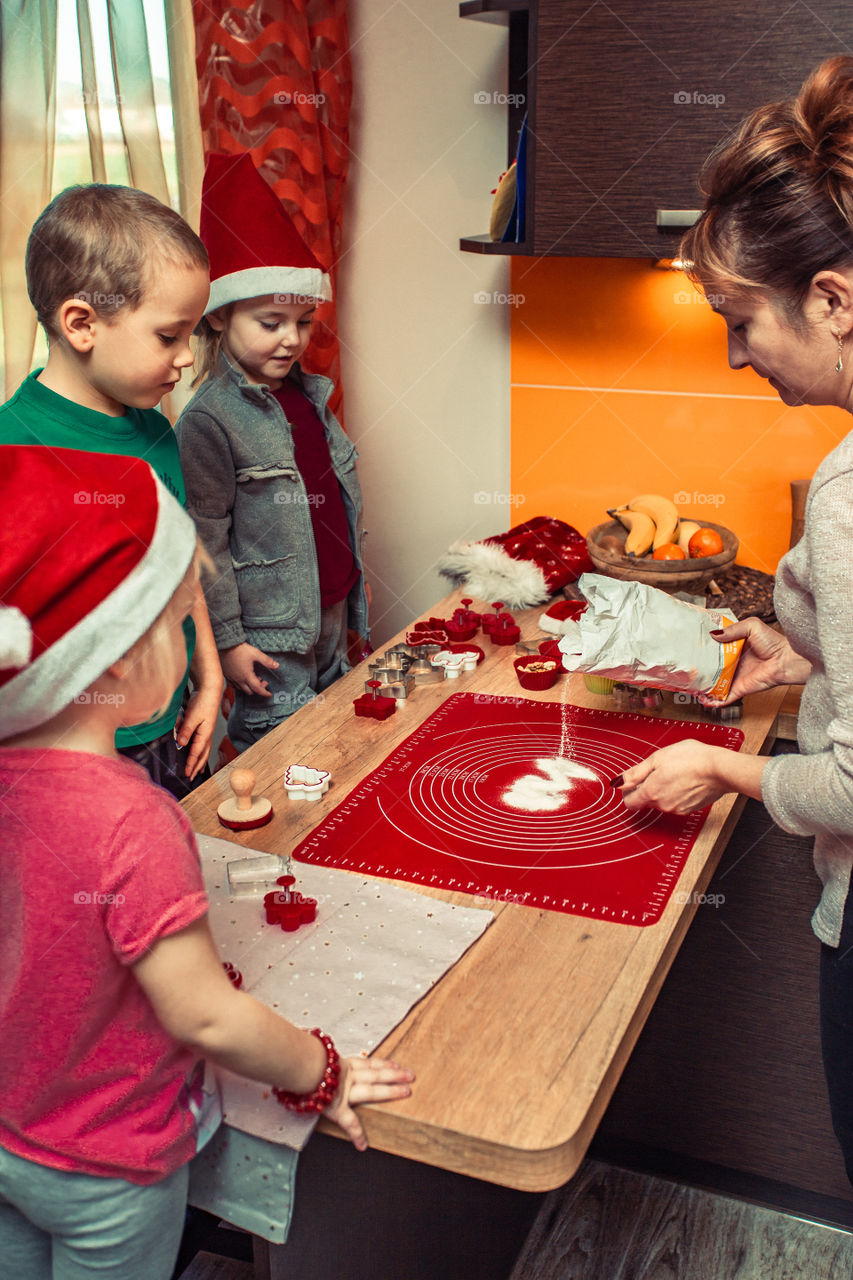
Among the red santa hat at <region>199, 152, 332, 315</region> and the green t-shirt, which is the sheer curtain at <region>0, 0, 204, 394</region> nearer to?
the red santa hat at <region>199, 152, 332, 315</region>

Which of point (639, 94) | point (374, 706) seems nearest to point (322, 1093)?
point (374, 706)

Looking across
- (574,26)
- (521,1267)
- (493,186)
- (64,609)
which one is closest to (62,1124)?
(64,609)

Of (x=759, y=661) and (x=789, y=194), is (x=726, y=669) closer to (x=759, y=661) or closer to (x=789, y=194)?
(x=759, y=661)

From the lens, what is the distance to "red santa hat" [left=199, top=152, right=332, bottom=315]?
1.68m

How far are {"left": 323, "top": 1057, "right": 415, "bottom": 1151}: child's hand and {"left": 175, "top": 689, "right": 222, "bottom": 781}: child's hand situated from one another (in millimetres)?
608

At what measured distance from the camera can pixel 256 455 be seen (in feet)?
5.73

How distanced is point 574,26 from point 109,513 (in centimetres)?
133

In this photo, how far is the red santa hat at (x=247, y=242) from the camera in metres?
1.68

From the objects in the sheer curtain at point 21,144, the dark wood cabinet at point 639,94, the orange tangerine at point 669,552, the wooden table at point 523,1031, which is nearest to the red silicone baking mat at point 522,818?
the wooden table at point 523,1031

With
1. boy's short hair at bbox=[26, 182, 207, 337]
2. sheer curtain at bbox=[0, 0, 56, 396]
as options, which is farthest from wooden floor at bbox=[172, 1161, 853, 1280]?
→ sheer curtain at bbox=[0, 0, 56, 396]

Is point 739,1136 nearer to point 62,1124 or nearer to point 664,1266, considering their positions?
point 664,1266

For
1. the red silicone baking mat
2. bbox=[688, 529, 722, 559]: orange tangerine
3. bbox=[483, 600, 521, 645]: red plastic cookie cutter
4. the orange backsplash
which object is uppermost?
the orange backsplash

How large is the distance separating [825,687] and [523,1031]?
0.43 metres

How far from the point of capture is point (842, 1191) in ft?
5.60
